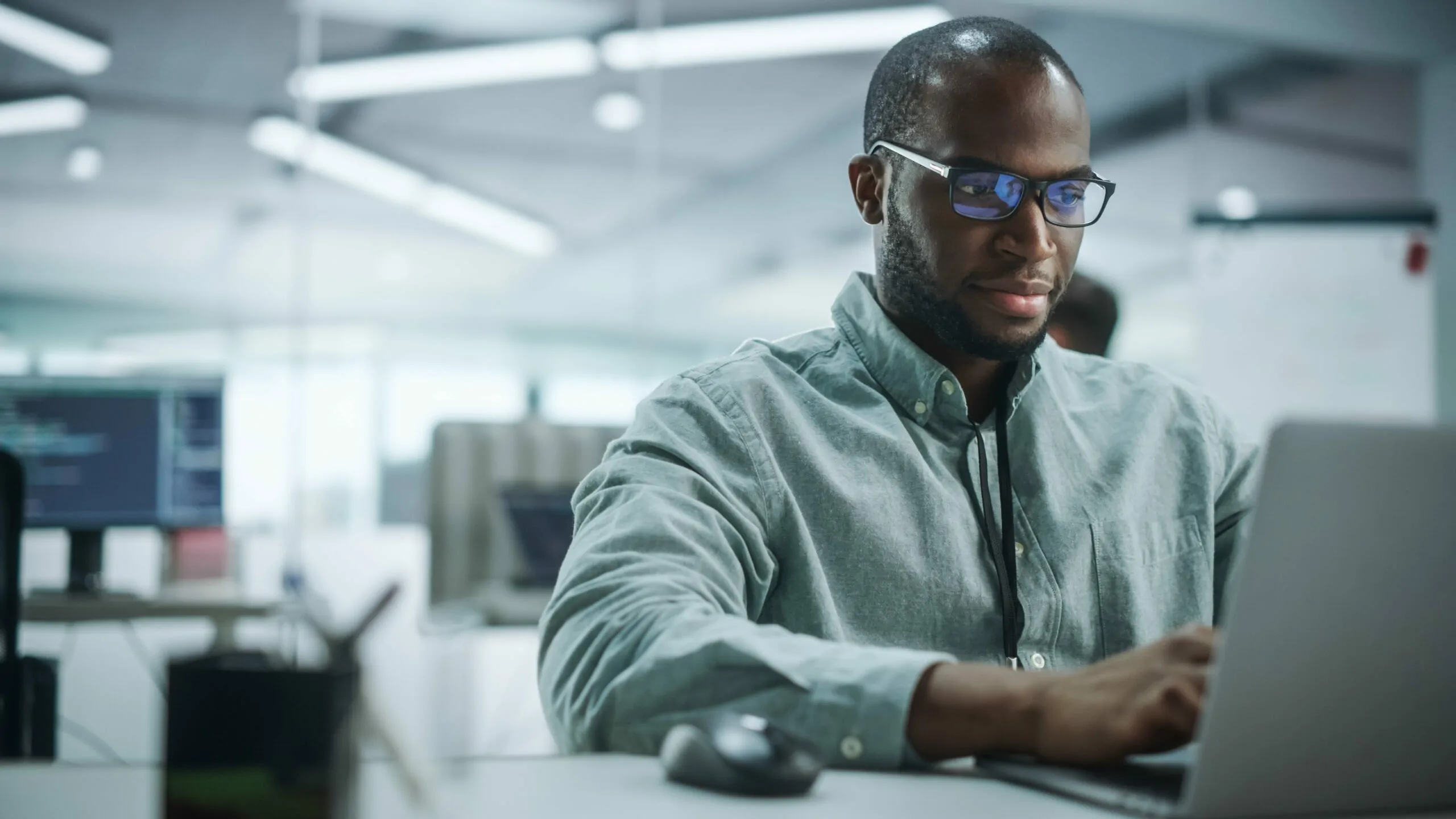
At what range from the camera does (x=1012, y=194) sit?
1160 millimetres

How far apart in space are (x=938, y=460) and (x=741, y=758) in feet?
1.97

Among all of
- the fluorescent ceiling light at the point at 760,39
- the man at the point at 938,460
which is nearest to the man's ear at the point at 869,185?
the man at the point at 938,460

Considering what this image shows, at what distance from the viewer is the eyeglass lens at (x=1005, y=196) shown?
1.16 m

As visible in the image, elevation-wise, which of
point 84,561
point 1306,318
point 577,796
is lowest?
point 84,561

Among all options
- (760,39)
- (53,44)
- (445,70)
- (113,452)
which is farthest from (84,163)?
(760,39)

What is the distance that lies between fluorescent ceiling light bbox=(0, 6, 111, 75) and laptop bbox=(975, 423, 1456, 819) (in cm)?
402

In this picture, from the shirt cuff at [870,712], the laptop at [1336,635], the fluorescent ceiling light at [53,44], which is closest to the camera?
the laptop at [1336,635]

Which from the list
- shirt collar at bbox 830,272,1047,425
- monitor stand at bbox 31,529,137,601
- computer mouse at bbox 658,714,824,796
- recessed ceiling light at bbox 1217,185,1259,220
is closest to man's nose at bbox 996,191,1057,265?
shirt collar at bbox 830,272,1047,425

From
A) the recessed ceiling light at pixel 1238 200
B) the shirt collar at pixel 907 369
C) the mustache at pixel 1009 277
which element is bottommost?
the shirt collar at pixel 907 369

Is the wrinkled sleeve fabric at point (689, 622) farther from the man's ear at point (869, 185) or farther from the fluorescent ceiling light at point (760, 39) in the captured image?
the fluorescent ceiling light at point (760, 39)

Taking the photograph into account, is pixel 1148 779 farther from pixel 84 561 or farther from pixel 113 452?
pixel 84 561

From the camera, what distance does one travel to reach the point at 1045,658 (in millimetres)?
1149

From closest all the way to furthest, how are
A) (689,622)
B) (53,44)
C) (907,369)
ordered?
(689,622)
(907,369)
(53,44)

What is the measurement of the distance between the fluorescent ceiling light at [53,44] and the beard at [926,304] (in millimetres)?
3337
